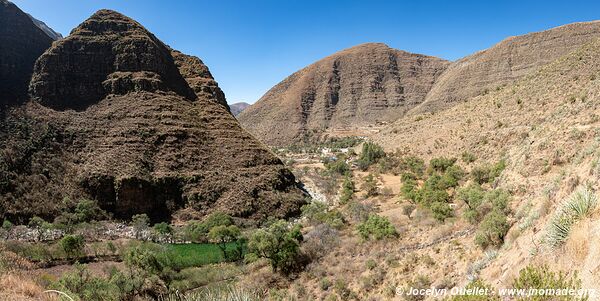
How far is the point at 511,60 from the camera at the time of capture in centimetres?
10444

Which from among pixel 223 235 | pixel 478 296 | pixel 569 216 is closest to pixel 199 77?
pixel 223 235

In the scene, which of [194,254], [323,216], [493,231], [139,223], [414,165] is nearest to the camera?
[493,231]

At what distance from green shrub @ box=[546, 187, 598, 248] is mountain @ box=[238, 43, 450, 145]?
118360mm

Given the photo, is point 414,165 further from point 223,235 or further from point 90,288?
point 90,288

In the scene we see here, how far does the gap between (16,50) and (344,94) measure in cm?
11792

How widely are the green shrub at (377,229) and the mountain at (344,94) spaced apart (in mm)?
101329

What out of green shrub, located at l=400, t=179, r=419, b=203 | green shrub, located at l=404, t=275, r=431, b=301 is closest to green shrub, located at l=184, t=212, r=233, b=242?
green shrub, located at l=400, t=179, r=419, b=203

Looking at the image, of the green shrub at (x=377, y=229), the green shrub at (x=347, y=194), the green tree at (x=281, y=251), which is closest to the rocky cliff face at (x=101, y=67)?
the green shrub at (x=347, y=194)

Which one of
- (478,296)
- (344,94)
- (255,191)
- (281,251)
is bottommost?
(281,251)

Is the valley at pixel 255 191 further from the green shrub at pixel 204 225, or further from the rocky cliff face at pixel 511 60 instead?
the rocky cliff face at pixel 511 60

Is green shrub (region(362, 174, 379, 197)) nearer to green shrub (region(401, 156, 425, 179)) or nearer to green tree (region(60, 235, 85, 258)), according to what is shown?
green shrub (region(401, 156, 425, 179))

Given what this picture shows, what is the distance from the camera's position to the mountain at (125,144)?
45906 millimetres

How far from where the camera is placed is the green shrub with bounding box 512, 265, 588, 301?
238 inches

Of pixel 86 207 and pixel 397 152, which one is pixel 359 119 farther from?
pixel 86 207
